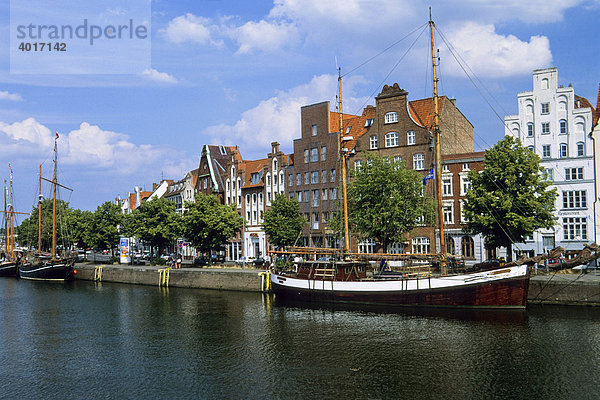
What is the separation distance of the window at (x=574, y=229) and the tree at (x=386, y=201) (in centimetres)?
1703

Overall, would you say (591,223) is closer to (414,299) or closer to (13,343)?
(414,299)

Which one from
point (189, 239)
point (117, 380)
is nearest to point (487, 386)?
point (117, 380)

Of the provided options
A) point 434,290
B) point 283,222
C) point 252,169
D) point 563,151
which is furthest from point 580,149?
point 252,169

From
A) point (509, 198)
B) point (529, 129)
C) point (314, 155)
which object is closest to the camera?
point (509, 198)

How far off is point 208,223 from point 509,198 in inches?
1594

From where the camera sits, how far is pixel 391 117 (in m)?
74.4

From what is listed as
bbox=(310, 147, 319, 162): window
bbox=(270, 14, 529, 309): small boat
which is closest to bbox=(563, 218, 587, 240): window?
bbox=(270, 14, 529, 309): small boat

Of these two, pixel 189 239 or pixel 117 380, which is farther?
pixel 189 239

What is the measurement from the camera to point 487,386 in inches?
975

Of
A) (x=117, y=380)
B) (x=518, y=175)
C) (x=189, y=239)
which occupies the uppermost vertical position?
(x=518, y=175)

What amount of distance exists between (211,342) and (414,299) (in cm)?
1840

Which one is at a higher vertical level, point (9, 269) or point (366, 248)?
point (366, 248)

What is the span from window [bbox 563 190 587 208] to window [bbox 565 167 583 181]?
1.50m

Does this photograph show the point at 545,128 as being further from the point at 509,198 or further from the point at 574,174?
the point at 509,198
